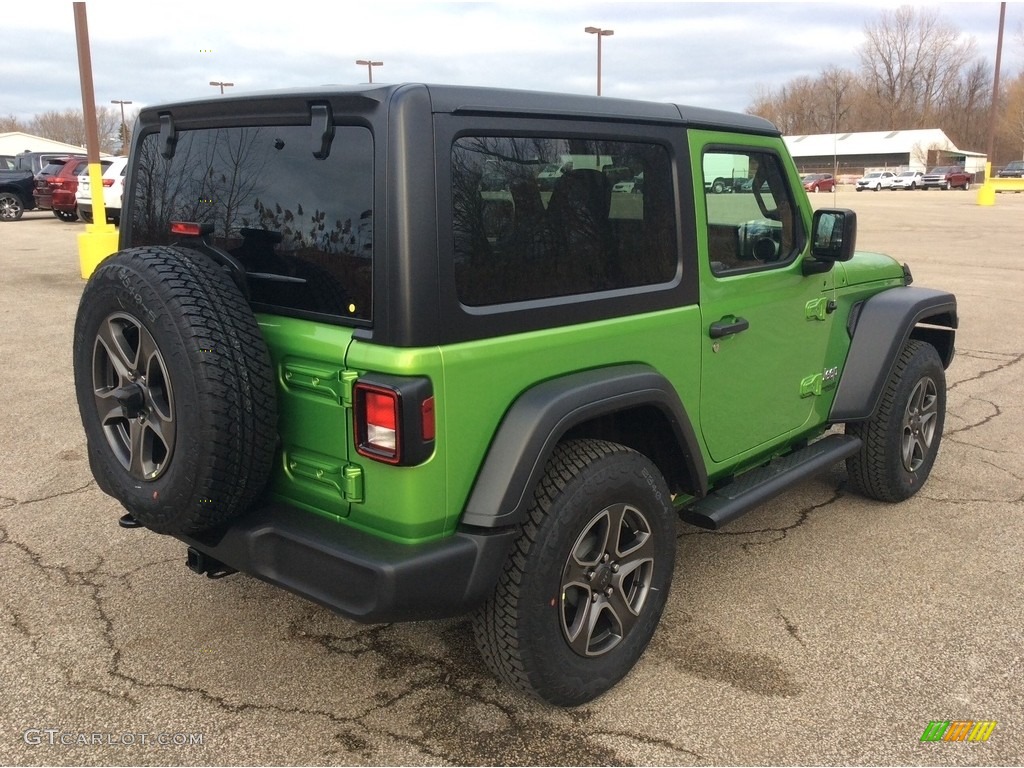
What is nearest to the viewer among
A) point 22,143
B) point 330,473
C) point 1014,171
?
point 330,473

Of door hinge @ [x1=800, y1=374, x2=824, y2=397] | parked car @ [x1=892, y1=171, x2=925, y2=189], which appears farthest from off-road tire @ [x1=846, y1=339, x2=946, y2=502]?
parked car @ [x1=892, y1=171, x2=925, y2=189]

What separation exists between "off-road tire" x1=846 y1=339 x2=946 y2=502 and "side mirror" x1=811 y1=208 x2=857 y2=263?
2.85ft

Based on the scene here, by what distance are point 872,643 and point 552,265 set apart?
182 cm

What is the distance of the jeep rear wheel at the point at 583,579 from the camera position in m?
2.57

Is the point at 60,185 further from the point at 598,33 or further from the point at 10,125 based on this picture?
the point at 10,125

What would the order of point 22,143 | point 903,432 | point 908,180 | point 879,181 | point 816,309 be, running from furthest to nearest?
point 22,143
point 879,181
point 908,180
point 903,432
point 816,309

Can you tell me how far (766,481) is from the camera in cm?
361

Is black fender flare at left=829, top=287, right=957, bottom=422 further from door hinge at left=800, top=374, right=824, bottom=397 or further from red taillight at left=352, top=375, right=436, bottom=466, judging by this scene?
red taillight at left=352, top=375, right=436, bottom=466

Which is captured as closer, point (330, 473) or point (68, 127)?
point (330, 473)

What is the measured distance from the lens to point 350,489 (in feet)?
8.16

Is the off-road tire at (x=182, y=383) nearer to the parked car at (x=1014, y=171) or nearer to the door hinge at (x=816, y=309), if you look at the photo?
the door hinge at (x=816, y=309)

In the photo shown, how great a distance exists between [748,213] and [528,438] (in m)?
1.61

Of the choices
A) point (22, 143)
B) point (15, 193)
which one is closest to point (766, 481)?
point (15, 193)

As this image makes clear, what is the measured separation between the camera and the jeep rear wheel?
257 centimetres
